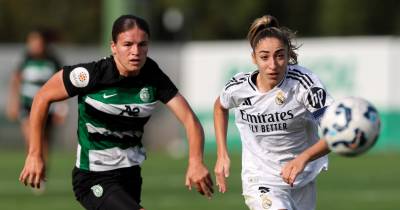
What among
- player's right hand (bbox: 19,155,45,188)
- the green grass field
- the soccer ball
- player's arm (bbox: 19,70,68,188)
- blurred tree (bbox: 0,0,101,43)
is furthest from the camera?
blurred tree (bbox: 0,0,101,43)

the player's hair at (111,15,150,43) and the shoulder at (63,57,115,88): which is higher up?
the player's hair at (111,15,150,43)

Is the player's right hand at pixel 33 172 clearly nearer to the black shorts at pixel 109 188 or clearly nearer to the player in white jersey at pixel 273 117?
the black shorts at pixel 109 188

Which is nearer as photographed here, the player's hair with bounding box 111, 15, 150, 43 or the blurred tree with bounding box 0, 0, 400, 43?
the player's hair with bounding box 111, 15, 150, 43

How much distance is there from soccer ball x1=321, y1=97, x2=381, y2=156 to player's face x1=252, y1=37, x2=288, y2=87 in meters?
0.70

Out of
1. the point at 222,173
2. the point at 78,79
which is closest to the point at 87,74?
the point at 78,79

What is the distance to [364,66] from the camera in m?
26.1

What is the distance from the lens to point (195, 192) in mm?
16859

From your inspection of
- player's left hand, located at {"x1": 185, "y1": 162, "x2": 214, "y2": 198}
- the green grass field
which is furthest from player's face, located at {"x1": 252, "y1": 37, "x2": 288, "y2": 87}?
the green grass field

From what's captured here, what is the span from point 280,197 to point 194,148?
36.6 inches

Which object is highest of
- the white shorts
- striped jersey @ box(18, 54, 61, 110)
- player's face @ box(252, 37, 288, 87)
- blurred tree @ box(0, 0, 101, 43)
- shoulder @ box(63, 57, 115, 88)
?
player's face @ box(252, 37, 288, 87)

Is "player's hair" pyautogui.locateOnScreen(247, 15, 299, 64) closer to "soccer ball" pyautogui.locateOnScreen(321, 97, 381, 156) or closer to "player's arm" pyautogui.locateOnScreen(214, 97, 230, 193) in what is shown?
"player's arm" pyautogui.locateOnScreen(214, 97, 230, 193)

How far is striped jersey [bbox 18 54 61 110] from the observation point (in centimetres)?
1758

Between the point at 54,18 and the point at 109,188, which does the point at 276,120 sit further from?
the point at 54,18

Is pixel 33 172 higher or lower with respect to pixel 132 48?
lower
